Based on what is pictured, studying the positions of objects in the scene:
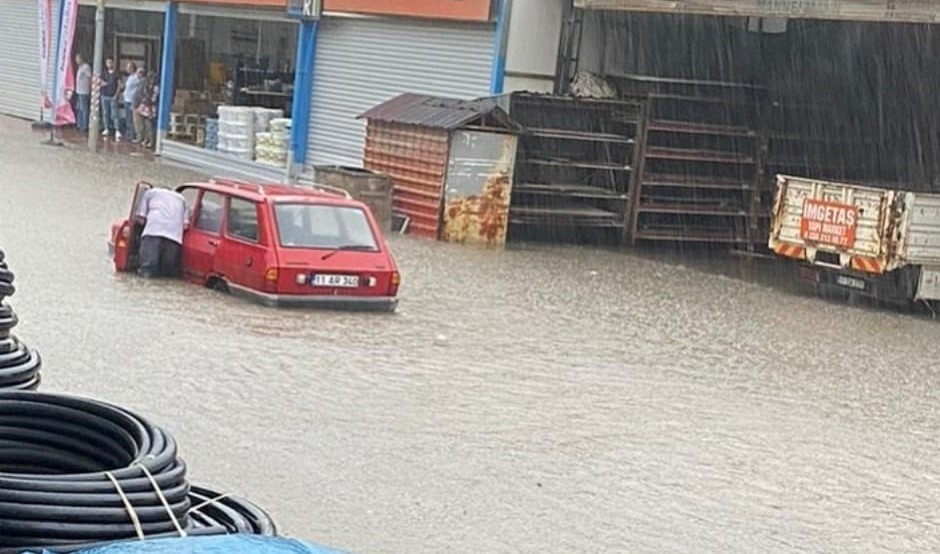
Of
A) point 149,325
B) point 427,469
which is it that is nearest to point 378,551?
point 427,469

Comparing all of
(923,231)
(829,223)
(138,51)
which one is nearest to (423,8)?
(829,223)

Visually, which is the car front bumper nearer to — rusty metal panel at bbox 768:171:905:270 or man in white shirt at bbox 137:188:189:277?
man in white shirt at bbox 137:188:189:277

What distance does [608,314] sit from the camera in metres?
16.0

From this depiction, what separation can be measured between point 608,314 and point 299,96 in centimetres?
1339

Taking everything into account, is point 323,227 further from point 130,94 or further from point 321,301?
point 130,94

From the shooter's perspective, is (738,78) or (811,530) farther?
(738,78)

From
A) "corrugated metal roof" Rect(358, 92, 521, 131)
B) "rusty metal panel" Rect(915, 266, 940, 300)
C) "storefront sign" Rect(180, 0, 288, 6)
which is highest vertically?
"storefront sign" Rect(180, 0, 288, 6)

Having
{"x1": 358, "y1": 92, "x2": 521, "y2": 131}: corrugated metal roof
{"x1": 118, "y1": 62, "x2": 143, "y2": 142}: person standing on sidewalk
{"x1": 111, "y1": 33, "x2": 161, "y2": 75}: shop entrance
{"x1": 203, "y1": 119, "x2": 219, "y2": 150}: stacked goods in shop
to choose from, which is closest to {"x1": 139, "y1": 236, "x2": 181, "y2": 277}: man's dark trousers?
{"x1": 358, "y1": 92, "x2": 521, "y2": 131}: corrugated metal roof

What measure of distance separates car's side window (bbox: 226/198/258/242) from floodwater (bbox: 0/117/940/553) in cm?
70

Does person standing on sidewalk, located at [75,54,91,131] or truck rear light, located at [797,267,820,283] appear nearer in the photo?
truck rear light, located at [797,267,820,283]

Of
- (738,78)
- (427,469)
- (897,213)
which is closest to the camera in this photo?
(427,469)

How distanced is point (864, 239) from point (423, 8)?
943cm

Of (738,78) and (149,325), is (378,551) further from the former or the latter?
(738,78)

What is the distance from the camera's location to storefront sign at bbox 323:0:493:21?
2319 centimetres
